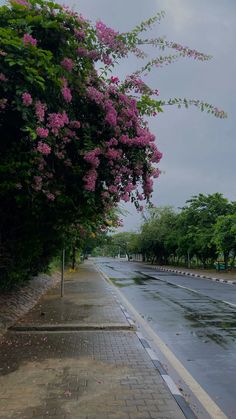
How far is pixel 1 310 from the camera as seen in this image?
38.9 feet

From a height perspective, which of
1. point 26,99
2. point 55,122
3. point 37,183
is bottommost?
point 37,183

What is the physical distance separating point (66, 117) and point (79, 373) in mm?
3606

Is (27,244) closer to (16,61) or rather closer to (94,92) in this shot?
(94,92)

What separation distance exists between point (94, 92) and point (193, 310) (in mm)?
8977

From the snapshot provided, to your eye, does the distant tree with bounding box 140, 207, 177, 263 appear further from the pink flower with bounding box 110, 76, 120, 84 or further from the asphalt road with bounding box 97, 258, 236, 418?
the pink flower with bounding box 110, 76, 120, 84

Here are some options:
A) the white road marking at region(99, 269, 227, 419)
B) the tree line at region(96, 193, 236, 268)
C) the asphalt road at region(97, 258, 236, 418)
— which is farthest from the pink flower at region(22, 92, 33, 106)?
the tree line at region(96, 193, 236, 268)

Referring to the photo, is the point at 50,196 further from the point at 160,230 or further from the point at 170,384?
the point at 160,230

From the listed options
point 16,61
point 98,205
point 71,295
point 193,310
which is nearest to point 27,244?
point 98,205

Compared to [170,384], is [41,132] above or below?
above

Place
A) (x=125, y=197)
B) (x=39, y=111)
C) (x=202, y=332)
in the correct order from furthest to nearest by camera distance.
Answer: (x=202, y=332) → (x=125, y=197) → (x=39, y=111)

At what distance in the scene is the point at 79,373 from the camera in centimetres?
659

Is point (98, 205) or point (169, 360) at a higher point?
point (98, 205)

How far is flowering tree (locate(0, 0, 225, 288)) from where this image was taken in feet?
18.7

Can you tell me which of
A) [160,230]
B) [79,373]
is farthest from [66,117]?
[160,230]
